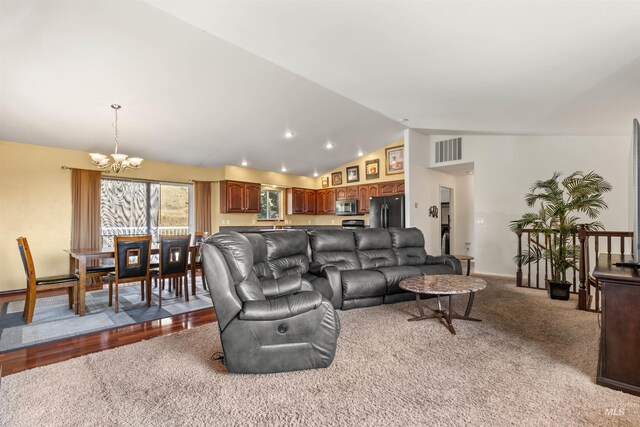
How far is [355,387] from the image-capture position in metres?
1.96

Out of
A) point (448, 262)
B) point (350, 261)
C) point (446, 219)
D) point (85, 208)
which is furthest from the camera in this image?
point (446, 219)

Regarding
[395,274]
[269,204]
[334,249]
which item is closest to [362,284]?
[395,274]

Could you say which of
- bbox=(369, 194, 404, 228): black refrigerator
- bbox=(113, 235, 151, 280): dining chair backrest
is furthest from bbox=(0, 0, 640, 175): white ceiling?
bbox=(113, 235, 151, 280): dining chair backrest

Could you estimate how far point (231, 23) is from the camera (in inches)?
115

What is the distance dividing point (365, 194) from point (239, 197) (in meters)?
3.32

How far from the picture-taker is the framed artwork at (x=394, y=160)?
25.1 feet

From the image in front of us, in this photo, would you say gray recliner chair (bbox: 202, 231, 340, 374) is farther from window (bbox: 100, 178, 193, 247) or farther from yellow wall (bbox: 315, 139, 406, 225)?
yellow wall (bbox: 315, 139, 406, 225)

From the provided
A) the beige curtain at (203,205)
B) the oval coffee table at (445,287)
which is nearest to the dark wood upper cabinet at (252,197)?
the beige curtain at (203,205)

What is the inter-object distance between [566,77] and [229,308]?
3855mm

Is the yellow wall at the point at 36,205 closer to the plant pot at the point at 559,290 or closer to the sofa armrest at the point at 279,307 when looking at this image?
the sofa armrest at the point at 279,307

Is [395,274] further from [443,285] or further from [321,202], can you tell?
[321,202]

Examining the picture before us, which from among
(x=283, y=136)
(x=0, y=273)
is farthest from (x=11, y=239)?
(x=283, y=136)

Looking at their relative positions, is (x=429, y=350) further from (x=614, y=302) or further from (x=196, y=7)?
(x=196, y=7)

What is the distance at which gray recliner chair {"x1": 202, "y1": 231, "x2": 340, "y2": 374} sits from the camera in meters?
2.09
